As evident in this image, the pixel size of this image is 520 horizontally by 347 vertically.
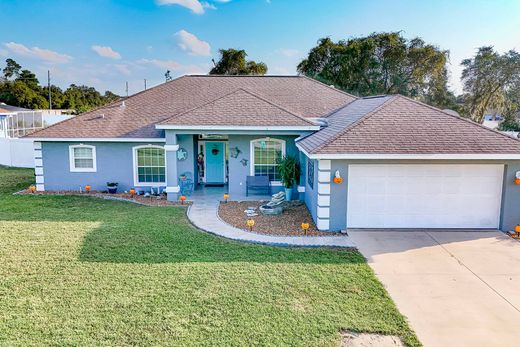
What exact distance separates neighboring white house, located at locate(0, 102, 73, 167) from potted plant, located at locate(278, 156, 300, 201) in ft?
45.4

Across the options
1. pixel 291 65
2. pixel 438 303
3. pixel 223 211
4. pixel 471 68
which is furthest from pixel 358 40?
pixel 438 303

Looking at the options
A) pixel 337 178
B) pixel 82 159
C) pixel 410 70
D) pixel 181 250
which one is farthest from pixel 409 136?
pixel 410 70

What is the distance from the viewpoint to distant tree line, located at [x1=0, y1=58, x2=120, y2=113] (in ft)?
175

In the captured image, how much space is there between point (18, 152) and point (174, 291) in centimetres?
2374

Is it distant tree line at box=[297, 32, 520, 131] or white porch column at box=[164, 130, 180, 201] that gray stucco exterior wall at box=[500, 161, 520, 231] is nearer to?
white porch column at box=[164, 130, 180, 201]

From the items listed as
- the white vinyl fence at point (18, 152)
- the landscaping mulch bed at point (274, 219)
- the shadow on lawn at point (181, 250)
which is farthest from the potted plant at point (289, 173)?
the white vinyl fence at point (18, 152)

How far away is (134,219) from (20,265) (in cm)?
401

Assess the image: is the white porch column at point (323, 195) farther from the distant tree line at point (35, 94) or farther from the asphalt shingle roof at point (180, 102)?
the distant tree line at point (35, 94)

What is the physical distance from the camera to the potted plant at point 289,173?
14453mm

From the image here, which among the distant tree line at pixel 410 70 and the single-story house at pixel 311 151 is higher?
the distant tree line at pixel 410 70

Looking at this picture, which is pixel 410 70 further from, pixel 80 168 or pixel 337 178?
pixel 80 168

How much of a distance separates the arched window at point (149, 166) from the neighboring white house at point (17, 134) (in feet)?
24.8

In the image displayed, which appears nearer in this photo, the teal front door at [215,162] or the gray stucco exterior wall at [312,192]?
the gray stucco exterior wall at [312,192]

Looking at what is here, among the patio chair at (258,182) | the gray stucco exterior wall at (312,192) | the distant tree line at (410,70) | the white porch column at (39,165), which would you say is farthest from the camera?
the distant tree line at (410,70)
